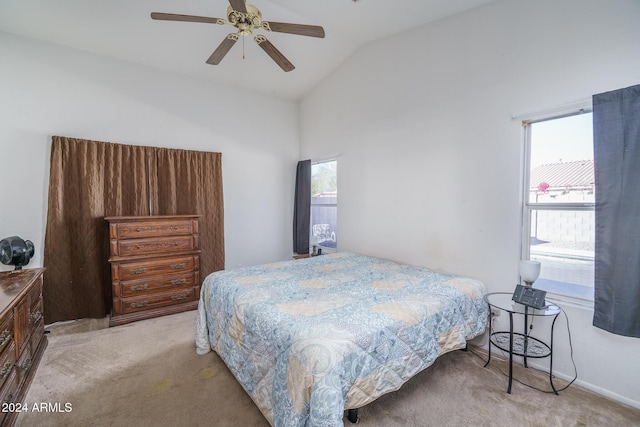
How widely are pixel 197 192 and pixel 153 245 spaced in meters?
0.97

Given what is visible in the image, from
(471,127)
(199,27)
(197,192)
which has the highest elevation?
(199,27)

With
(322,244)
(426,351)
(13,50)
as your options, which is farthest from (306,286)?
(13,50)

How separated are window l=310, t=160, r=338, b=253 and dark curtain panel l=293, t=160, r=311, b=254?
11cm

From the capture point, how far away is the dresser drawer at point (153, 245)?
299 cm

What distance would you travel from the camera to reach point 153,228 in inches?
125

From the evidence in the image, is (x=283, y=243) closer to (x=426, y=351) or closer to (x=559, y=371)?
(x=426, y=351)

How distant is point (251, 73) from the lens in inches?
153

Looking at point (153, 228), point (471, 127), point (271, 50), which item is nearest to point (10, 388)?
point (153, 228)

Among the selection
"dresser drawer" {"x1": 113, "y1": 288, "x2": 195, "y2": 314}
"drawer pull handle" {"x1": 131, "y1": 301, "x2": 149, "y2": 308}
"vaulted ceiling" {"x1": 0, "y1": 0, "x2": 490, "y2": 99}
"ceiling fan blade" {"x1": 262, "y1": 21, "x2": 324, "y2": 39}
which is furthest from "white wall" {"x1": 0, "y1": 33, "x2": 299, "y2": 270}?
"ceiling fan blade" {"x1": 262, "y1": 21, "x2": 324, "y2": 39}

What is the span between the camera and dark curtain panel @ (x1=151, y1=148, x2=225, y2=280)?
11.9 ft

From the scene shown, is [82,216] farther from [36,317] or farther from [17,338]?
[17,338]

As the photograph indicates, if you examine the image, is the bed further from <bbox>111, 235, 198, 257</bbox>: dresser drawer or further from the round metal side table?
<bbox>111, 235, 198, 257</bbox>: dresser drawer

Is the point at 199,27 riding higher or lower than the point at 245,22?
higher

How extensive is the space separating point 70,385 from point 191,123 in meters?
3.15
